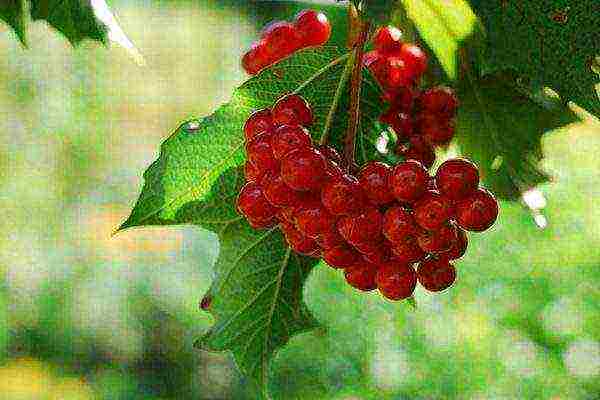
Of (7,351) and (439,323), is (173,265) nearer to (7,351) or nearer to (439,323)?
(7,351)

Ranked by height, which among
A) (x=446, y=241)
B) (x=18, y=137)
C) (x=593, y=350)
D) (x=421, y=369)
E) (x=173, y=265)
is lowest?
(x=593, y=350)

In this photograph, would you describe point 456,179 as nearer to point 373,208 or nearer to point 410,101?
point 373,208

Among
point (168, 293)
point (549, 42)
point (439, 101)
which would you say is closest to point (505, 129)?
point (439, 101)

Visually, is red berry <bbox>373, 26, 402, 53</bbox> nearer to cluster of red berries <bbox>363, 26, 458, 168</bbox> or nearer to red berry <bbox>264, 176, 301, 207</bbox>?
cluster of red berries <bbox>363, 26, 458, 168</bbox>

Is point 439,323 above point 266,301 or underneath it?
underneath

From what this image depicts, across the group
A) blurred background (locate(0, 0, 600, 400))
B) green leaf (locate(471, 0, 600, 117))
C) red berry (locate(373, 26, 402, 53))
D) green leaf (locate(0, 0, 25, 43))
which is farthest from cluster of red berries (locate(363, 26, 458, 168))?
blurred background (locate(0, 0, 600, 400))

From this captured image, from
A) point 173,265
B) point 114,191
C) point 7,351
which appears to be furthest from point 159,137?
point 7,351

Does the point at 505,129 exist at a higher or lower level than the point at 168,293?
higher

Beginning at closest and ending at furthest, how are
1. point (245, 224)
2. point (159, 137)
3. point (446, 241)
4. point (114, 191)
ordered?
point (446, 241) → point (245, 224) → point (114, 191) → point (159, 137)
